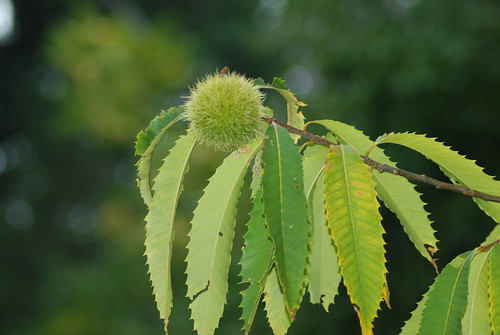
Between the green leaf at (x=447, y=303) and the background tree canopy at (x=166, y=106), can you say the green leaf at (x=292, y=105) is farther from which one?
the background tree canopy at (x=166, y=106)

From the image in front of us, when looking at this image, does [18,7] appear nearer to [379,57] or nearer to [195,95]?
[379,57]

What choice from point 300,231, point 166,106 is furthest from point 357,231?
point 166,106

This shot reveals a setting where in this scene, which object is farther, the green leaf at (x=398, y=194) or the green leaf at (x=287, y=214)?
the green leaf at (x=398, y=194)

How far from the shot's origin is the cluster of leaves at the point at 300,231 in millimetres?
675

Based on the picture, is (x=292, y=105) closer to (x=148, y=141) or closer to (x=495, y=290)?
(x=148, y=141)

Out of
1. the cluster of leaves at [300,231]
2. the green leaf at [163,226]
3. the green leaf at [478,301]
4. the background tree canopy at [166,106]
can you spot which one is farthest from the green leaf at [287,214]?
the background tree canopy at [166,106]

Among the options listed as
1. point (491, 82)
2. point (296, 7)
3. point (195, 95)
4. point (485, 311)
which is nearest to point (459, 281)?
point (485, 311)

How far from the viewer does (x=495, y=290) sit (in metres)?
0.71

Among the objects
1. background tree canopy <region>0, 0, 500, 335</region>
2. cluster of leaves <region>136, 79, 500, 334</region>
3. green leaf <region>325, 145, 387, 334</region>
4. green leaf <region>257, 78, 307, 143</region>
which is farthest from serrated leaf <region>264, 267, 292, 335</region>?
background tree canopy <region>0, 0, 500, 335</region>

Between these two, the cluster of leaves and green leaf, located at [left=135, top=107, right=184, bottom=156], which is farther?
green leaf, located at [left=135, top=107, right=184, bottom=156]

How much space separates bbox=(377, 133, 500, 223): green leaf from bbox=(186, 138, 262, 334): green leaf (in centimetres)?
21

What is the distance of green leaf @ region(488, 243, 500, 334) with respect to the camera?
2.28 ft

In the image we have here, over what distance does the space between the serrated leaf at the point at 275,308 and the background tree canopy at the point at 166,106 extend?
3070 mm

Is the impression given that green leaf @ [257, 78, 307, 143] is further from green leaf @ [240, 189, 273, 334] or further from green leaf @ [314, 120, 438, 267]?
green leaf @ [240, 189, 273, 334]
